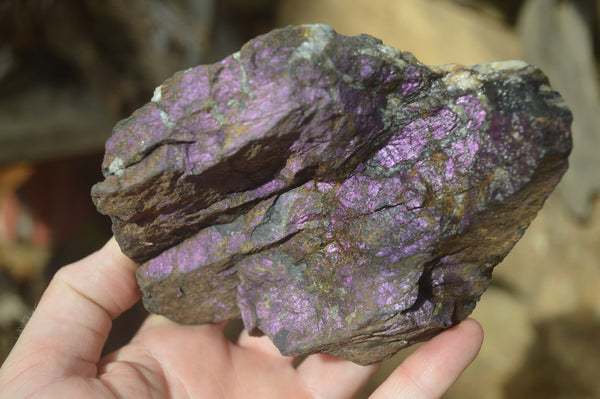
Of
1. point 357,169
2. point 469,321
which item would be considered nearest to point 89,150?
point 357,169

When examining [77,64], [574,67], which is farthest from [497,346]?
[77,64]

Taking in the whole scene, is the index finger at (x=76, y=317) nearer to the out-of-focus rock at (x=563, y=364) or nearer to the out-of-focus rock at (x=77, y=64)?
the out-of-focus rock at (x=77, y=64)

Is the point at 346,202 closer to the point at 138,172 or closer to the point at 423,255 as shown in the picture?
the point at 423,255

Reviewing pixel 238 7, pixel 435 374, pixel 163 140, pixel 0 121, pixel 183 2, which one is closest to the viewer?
pixel 163 140

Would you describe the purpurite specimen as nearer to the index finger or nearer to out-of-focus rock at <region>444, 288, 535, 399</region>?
the index finger

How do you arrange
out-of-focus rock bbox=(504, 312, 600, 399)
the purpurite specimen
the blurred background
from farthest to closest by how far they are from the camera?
out-of-focus rock bbox=(504, 312, 600, 399) → the blurred background → the purpurite specimen

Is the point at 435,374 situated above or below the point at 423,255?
below

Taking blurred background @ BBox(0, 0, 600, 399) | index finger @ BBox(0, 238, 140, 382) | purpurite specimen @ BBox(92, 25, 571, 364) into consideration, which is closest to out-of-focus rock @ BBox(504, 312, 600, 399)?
blurred background @ BBox(0, 0, 600, 399)
